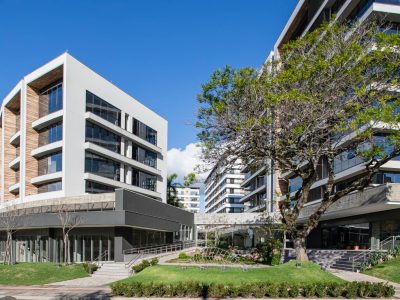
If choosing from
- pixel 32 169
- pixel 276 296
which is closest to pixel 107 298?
pixel 276 296

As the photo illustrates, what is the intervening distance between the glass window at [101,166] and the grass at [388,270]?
2980cm

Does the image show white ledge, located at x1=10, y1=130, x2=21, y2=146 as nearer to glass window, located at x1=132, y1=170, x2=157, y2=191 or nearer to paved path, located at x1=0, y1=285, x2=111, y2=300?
glass window, located at x1=132, y1=170, x2=157, y2=191

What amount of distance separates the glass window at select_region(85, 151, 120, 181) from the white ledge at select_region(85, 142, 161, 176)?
0.59m

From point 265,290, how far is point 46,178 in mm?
32717

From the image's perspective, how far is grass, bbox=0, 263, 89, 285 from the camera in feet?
90.5

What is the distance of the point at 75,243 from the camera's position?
39.4 meters

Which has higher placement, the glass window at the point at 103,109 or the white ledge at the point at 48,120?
the glass window at the point at 103,109

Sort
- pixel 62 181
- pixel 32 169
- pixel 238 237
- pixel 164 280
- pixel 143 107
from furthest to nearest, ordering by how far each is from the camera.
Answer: pixel 238 237 < pixel 143 107 < pixel 32 169 < pixel 62 181 < pixel 164 280

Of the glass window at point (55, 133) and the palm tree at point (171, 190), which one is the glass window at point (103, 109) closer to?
the glass window at point (55, 133)

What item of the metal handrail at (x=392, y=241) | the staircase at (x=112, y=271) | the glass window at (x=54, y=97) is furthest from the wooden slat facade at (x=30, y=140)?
the metal handrail at (x=392, y=241)

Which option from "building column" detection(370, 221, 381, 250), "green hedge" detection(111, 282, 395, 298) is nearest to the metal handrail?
"building column" detection(370, 221, 381, 250)

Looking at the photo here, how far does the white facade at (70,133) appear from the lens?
44562 mm

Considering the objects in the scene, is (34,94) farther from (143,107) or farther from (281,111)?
(281,111)

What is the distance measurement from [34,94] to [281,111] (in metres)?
34.4
